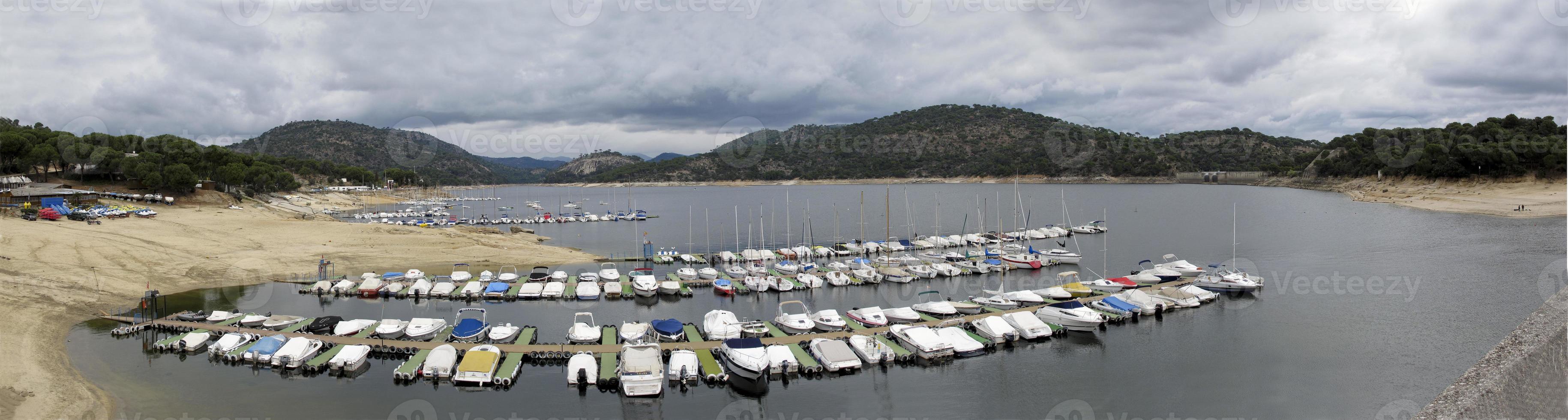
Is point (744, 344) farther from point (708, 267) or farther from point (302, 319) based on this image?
point (708, 267)

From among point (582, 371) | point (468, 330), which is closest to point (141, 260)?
point (468, 330)

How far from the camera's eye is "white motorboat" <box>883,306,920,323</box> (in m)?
31.0

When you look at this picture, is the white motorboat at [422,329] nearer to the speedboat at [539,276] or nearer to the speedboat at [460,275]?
the speedboat at [539,276]

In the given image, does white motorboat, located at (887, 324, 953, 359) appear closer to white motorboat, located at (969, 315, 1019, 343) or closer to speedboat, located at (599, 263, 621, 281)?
white motorboat, located at (969, 315, 1019, 343)

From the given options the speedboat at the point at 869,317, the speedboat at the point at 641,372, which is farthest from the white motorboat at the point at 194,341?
the speedboat at the point at 869,317

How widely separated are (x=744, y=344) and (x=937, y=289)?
19.7m

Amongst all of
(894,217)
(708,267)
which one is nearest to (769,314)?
(708,267)

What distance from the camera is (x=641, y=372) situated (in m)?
23.0

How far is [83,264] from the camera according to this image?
121ft

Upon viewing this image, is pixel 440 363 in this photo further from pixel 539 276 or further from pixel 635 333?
pixel 539 276

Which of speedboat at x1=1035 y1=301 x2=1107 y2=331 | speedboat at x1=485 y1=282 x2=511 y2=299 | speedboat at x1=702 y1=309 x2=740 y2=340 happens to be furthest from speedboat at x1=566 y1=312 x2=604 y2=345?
speedboat at x1=1035 y1=301 x2=1107 y2=331

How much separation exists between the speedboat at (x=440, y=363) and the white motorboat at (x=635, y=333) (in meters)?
5.68

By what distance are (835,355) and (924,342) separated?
353 centimetres

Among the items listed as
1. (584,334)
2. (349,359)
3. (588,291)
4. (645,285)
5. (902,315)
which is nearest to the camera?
(349,359)
